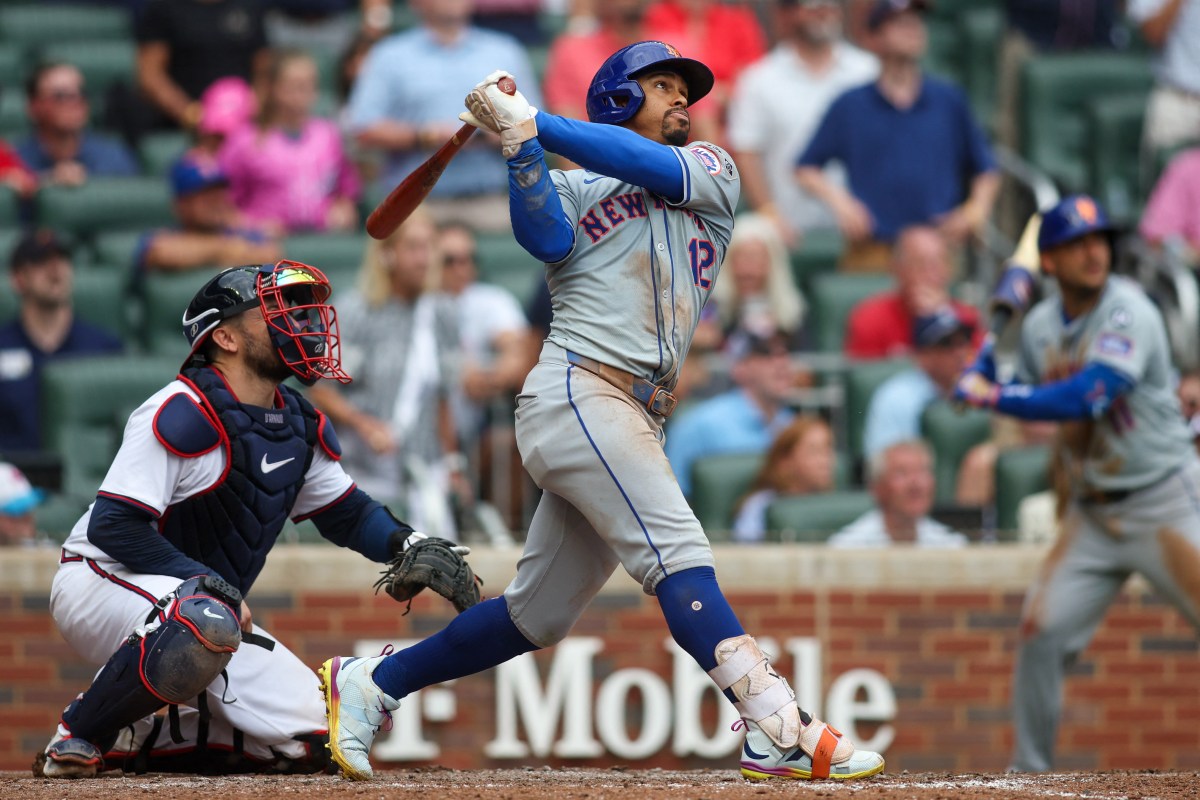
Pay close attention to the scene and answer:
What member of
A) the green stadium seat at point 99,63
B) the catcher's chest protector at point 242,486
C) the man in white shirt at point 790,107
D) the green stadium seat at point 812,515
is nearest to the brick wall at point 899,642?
the green stadium seat at point 812,515

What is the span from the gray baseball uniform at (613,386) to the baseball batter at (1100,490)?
2.17 meters

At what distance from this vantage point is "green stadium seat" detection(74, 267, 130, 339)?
8.41 metres

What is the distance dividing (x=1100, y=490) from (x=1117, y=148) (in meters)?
4.32

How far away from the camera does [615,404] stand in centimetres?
443

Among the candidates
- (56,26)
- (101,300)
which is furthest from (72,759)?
(56,26)

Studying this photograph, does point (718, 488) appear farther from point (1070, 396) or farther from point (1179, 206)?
point (1179, 206)

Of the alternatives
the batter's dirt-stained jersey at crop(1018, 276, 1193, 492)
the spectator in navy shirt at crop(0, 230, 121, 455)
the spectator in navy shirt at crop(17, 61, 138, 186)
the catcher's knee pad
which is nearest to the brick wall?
the batter's dirt-stained jersey at crop(1018, 276, 1193, 492)

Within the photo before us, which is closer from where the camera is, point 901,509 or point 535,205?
point 535,205

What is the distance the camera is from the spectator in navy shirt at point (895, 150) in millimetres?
9289

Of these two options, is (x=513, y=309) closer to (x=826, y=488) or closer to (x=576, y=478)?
(x=826, y=488)

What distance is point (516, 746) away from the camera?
7293 millimetres

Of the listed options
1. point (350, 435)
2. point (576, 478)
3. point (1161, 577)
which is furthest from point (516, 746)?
point (576, 478)

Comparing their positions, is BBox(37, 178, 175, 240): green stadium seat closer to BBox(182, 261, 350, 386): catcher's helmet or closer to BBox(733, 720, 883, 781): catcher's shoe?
BBox(182, 261, 350, 386): catcher's helmet

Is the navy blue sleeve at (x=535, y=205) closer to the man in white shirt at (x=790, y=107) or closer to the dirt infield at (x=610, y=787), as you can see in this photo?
the dirt infield at (x=610, y=787)
